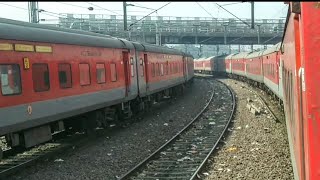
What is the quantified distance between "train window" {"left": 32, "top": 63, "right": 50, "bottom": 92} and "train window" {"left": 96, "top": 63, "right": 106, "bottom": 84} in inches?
136

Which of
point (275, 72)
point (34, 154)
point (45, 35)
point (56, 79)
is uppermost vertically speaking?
point (45, 35)

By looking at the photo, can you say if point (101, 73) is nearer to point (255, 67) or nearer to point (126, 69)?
point (126, 69)

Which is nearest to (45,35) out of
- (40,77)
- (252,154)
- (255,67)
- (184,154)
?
(40,77)

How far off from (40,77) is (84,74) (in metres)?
2.70

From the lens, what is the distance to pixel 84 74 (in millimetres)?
12727

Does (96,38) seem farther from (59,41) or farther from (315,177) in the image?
(315,177)

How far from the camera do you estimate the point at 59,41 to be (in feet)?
36.6

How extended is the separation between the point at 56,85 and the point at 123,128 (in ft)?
18.1

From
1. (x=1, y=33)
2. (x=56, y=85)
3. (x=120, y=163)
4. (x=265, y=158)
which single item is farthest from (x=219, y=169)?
(x=1, y=33)

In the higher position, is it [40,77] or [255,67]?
[40,77]

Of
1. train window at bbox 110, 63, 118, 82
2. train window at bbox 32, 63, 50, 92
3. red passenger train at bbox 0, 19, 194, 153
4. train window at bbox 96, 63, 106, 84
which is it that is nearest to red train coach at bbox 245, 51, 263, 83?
red passenger train at bbox 0, 19, 194, 153

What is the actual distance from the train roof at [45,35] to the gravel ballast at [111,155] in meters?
2.86

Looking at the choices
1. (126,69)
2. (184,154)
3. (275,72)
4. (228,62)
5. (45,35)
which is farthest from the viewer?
(228,62)

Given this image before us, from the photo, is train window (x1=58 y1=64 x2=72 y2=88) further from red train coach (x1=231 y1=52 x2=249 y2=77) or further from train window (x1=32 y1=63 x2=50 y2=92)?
red train coach (x1=231 y1=52 x2=249 y2=77)
